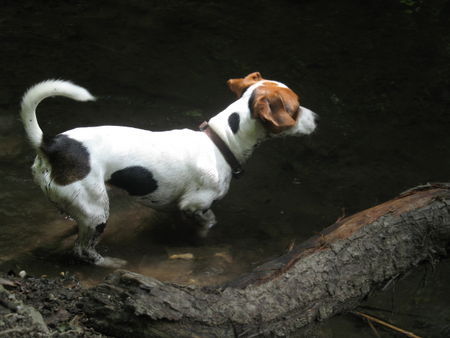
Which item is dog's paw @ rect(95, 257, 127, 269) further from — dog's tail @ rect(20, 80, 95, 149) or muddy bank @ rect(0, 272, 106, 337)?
dog's tail @ rect(20, 80, 95, 149)

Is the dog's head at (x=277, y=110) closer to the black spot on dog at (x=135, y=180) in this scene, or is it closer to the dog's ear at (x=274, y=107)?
the dog's ear at (x=274, y=107)

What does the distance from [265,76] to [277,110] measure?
2.60 meters

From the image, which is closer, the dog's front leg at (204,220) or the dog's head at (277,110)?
the dog's head at (277,110)

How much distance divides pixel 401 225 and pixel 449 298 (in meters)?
0.82

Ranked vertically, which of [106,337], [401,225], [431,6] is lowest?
[106,337]

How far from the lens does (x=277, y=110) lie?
4.32 meters

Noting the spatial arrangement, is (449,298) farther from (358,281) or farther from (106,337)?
(106,337)

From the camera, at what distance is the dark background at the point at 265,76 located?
4699 millimetres

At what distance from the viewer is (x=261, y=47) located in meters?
7.49

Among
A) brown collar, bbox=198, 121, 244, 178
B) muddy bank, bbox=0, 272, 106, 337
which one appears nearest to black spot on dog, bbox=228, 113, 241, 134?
brown collar, bbox=198, 121, 244, 178

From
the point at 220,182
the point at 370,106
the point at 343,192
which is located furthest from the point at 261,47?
the point at 220,182

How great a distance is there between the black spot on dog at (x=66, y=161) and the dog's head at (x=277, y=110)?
4.62 ft

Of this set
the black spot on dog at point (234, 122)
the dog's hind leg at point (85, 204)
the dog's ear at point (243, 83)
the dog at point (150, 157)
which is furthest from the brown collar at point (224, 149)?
the dog's hind leg at point (85, 204)

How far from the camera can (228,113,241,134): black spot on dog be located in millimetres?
4520
